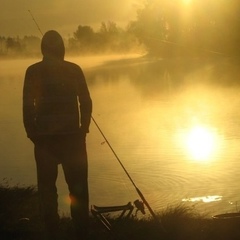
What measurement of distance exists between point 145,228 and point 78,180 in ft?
3.39

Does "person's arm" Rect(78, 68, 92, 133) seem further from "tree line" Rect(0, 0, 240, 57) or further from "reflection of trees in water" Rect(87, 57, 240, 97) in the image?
"reflection of trees in water" Rect(87, 57, 240, 97)

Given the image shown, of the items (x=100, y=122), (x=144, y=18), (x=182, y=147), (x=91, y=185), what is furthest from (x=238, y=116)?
(x=144, y=18)

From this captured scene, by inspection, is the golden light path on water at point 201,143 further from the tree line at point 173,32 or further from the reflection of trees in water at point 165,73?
the reflection of trees in water at point 165,73

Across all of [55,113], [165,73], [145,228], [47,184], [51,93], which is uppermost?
[51,93]

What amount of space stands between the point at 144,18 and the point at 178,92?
46.7 feet

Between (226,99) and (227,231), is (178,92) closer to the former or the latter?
(226,99)

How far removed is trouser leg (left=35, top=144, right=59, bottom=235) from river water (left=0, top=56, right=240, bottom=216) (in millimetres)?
1317

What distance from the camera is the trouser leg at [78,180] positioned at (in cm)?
584

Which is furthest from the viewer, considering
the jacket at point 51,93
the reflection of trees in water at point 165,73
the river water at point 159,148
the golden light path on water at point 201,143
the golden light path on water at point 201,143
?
the reflection of trees in water at point 165,73

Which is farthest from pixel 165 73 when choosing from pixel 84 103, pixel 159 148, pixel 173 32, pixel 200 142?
pixel 84 103

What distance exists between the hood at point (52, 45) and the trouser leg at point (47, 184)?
28.2 inches

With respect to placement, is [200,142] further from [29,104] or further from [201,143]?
[29,104]

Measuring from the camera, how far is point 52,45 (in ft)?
19.2

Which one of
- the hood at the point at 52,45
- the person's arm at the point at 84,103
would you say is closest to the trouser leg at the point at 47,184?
the person's arm at the point at 84,103
